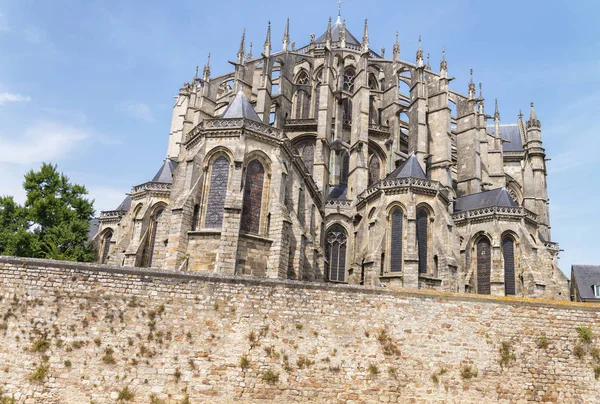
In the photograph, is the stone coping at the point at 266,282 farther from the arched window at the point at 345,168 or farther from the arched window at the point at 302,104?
the arched window at the point at 302,104

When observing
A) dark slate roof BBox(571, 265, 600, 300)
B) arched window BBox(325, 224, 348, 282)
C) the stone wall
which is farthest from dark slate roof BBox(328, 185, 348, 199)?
the stone wall

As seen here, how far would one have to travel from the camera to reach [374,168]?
113 ft

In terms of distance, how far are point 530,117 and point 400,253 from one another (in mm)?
26410

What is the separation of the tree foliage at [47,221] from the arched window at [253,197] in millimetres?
11042

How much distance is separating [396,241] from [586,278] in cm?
1222

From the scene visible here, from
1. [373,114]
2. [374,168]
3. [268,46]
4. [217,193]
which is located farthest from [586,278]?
[268,46]

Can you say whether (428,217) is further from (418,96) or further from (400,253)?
(418,96)

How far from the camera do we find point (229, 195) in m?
19.4

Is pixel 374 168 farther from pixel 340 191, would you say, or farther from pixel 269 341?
pixel 269 341

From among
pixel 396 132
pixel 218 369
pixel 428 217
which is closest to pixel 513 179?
pixel 396 132

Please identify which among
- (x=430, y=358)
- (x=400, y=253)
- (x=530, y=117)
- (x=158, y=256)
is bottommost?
(x=430, y=358)

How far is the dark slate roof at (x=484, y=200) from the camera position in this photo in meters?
28.3

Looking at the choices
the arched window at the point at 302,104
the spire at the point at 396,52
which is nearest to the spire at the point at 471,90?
the spire at the point at 396,52

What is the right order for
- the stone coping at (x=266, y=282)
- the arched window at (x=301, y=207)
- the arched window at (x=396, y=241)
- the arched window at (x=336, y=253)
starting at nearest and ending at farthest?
the stone coping at (x=266, y=282) → the arched window at (x=301, y=207) → the arched window at (x=396, y=241) → the arched window at (x=336, y=253)
